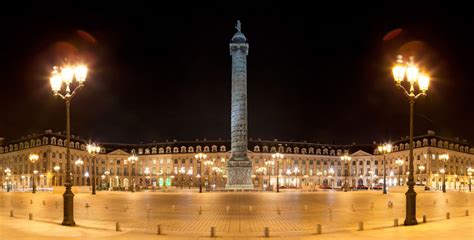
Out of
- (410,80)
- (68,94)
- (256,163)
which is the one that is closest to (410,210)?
(410,80)

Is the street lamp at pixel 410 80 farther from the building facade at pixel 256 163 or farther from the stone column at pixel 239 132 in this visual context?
the building facade at pixel 256 163

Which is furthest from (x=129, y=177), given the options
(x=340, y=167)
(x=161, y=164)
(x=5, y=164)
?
(x=340, y=167)

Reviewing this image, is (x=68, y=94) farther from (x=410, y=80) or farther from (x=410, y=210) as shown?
(x=410, y=210)

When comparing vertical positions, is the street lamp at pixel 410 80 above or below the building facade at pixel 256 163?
above

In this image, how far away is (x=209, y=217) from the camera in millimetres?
29188

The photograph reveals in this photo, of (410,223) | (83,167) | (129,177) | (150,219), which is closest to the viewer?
(410,223)

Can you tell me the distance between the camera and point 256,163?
159875 millimetres

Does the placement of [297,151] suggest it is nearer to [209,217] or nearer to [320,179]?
[320,179]

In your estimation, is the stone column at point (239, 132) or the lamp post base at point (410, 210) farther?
the stone column at point (239, 132)

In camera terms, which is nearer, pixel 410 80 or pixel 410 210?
pixel 410 210

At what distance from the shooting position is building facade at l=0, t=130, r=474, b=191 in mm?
139375

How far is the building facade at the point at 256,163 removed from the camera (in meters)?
139

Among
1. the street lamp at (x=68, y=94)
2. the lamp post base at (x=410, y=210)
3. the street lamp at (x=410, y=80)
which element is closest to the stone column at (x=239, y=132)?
the street lamp at (x=68, y=94)

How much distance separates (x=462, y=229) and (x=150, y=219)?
48.4ft
